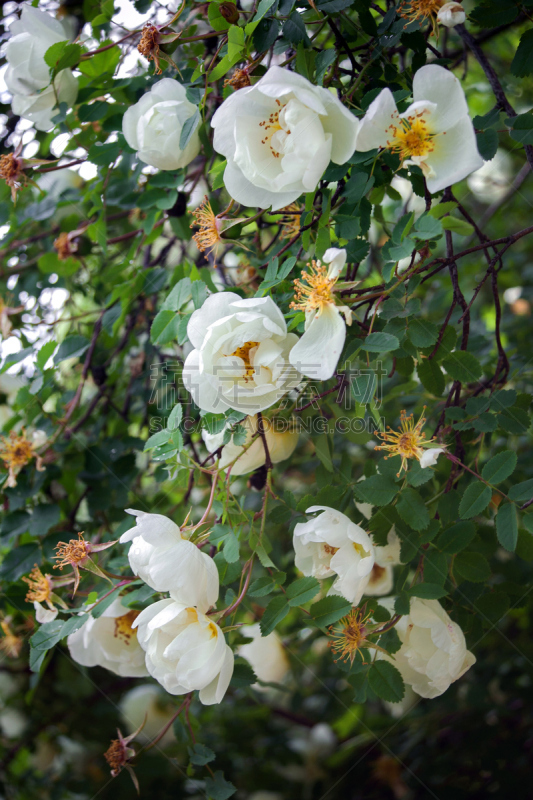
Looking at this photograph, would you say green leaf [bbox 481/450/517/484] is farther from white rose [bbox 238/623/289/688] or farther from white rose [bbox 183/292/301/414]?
white rose [bbox 238/623/289/688]

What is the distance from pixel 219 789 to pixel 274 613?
0.20 meters

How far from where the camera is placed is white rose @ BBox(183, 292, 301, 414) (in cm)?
Answer: 48

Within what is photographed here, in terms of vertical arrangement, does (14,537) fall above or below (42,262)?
below

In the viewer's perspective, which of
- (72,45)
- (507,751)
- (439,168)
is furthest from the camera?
(507,751)

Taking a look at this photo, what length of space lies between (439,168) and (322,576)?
364 mm

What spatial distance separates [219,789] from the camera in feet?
1.94

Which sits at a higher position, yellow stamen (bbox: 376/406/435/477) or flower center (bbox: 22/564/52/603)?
yellow stamen (bbox: 376/406/435/477)

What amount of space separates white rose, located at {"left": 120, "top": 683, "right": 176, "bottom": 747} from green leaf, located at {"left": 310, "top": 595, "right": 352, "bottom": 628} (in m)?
0.62

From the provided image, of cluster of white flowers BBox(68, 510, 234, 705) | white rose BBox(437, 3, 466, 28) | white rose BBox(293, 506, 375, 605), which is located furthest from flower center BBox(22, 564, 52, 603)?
white rose BBox(437, 3, 466, 28)

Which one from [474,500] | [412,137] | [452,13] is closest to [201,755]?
[474,500]

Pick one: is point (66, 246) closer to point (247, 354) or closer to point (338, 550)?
point (247, 354)

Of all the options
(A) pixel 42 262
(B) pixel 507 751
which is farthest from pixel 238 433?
(B) pixel 507 751

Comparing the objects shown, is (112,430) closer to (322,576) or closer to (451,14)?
(322,576)

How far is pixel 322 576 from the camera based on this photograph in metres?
0.55
